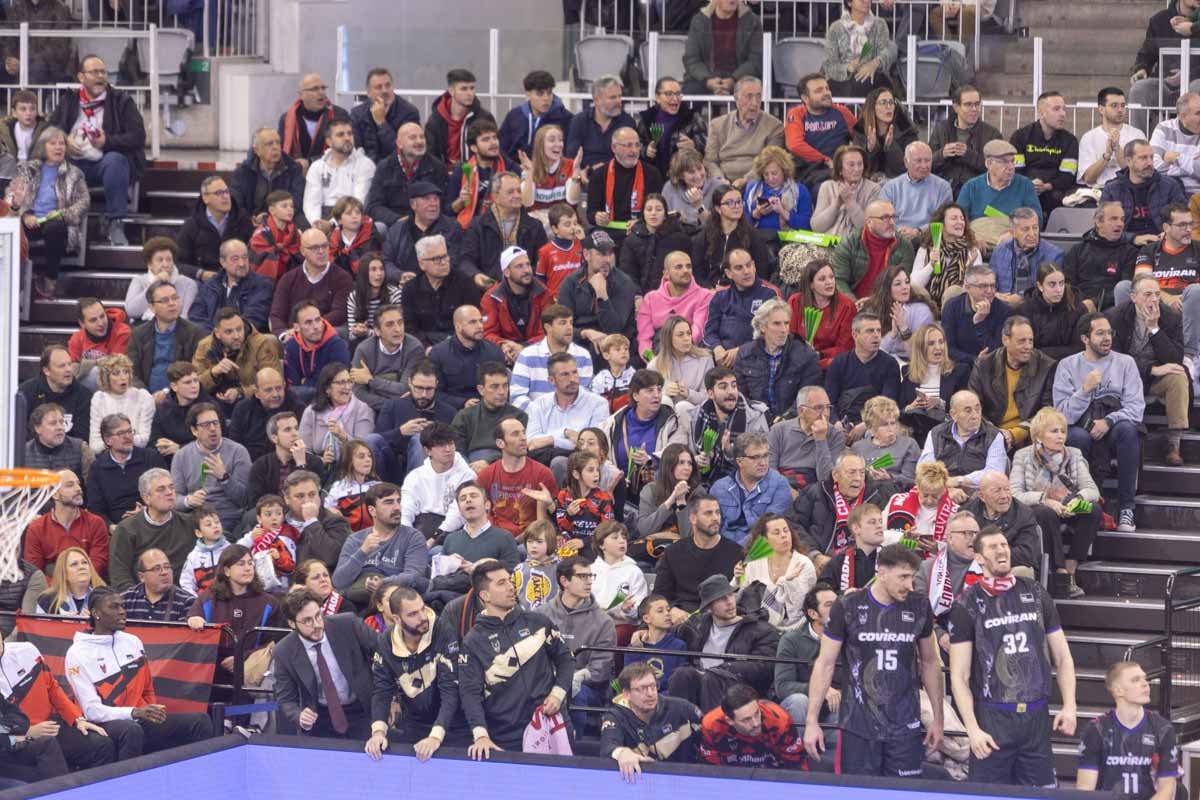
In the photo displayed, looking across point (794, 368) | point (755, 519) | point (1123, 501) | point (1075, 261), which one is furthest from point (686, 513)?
point (1075, 261)

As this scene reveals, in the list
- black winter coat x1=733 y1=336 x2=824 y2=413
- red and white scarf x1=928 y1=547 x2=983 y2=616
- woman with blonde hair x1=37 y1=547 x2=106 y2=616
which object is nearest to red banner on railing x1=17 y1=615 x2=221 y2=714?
woman with blonde hair x1=37 y1=547 x2=106 y2=616

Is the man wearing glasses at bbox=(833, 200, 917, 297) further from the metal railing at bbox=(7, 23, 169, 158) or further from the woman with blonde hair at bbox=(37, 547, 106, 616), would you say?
the metal railing at bbox=(7, 23, 169, 158)

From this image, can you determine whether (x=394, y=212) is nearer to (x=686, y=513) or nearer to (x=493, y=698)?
(x=686, y=513)

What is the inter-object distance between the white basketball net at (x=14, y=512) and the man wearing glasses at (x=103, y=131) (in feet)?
20.3

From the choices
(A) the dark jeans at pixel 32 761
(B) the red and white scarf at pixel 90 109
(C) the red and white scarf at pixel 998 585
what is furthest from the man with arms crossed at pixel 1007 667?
(B) the red and white scarf at pixel 90 109

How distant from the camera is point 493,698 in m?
11.1

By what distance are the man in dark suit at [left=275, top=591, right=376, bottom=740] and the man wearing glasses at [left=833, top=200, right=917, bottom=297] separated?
4643mm

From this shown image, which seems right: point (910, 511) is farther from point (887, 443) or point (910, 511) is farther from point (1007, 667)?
point (1007, 667)

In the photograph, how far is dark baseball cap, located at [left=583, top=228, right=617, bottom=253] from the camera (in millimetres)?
14625

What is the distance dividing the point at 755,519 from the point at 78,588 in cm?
396

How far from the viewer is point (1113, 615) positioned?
42.2ft

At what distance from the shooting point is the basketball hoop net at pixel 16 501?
11078 millimetres

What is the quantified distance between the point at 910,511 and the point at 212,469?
4.42m

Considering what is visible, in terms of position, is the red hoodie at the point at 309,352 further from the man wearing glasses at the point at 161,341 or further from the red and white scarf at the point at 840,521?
the red and white scarf at the point at 840,521
